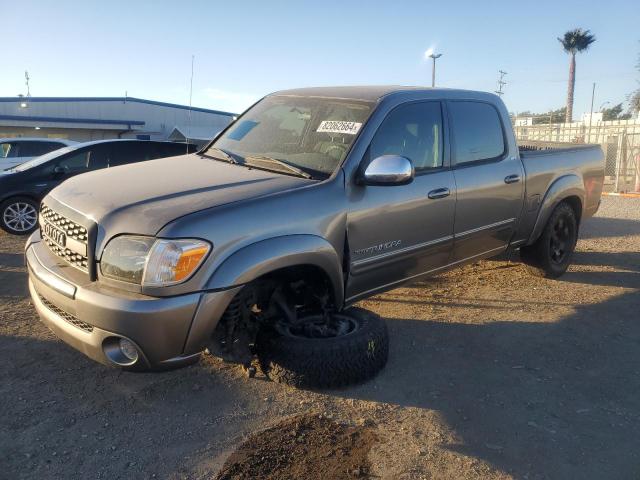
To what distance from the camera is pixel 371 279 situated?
3.86 m

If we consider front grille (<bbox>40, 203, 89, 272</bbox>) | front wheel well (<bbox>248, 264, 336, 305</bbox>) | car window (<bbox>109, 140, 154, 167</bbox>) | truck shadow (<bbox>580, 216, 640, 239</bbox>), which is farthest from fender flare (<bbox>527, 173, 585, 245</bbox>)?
car window (<bbox>109, 140, 154, 167</bbox>)

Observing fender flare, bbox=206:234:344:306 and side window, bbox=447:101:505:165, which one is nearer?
fender flare, bbox=206:234:344:306

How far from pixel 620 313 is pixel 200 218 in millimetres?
4150

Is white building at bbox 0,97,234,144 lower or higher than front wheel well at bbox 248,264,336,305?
higher

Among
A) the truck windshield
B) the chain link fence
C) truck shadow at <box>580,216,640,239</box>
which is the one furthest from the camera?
the chain link fence

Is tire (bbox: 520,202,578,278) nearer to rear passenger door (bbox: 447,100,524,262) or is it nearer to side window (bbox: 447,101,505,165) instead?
rear passenger door (bbox: 447,100,524,262)

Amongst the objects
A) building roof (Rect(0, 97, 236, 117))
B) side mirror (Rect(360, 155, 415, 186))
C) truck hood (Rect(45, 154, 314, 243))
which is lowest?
truck hood (Rect(45, 154, 314, 243))

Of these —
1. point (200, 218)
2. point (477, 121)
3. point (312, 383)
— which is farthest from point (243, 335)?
point (477, 121)

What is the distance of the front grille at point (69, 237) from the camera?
3.07 m

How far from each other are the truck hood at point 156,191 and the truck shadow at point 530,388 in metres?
1.44

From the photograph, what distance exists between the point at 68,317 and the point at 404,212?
222 centimetres

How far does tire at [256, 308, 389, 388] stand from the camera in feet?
11.3

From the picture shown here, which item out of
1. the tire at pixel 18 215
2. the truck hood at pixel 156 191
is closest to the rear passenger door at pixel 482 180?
the truck hood at pixel 156 191

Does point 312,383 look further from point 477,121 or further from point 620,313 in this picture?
point 620,313
